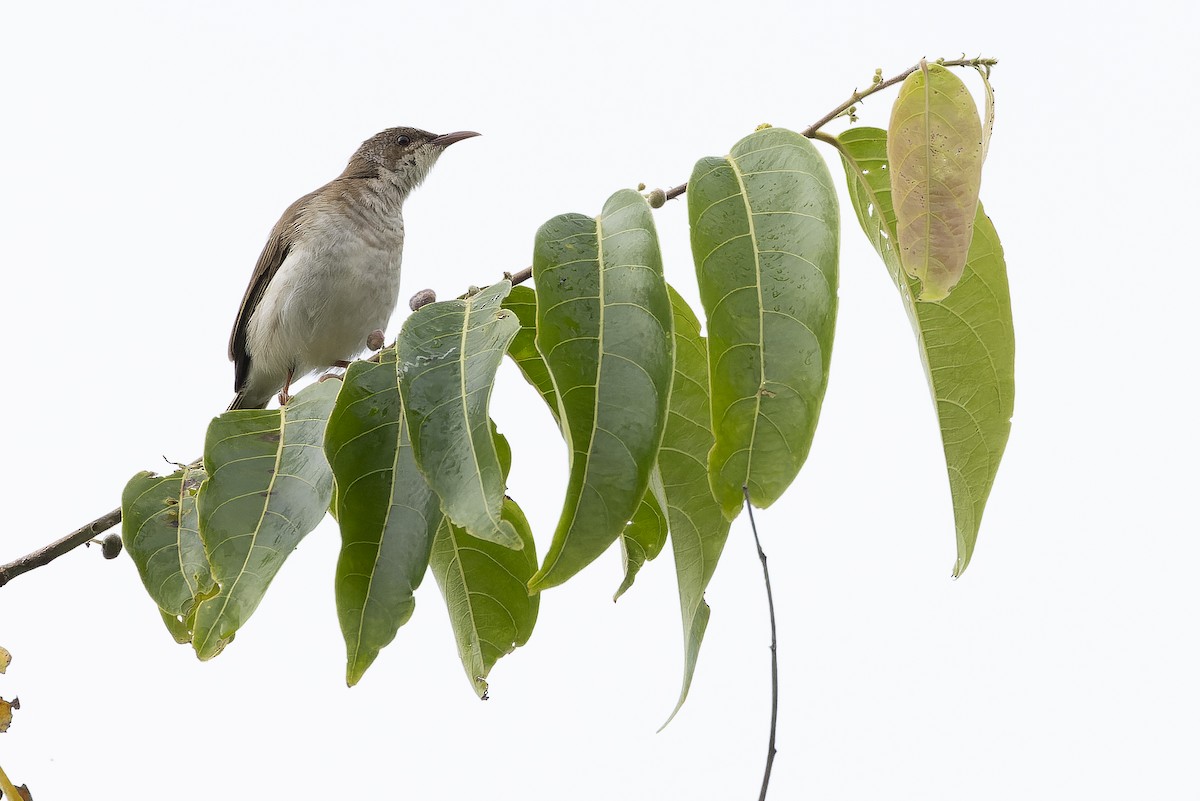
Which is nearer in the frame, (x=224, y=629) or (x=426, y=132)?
(x=224, y=629)

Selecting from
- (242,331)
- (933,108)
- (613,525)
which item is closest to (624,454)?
(613,525)

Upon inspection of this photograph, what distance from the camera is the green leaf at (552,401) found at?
182 centimetres

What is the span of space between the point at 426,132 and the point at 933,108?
475 centimetres

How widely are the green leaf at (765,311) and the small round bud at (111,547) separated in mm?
1463

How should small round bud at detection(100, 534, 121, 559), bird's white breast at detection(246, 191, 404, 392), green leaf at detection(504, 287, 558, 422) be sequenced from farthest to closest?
bird's white breast at detection(246, 191, 404, 392) → small round bud at detection(100, 534, 121, 559) → green leaf at detection(504, 287, 558, 422)

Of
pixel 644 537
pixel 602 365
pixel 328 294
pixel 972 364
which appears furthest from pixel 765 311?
pixel 328 294

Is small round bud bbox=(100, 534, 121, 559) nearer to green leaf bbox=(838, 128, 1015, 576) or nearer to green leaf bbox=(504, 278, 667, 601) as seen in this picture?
green leaf bbox=(504, 278, 667, 601)

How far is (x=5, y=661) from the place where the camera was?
77.6 inches

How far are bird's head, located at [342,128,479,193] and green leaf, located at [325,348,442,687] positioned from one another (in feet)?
14.6

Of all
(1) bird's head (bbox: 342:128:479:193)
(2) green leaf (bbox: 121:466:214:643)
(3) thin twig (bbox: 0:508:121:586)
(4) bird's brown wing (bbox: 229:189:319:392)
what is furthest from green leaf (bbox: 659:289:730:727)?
(1) bird's head (bbox: 342:128:479:193)

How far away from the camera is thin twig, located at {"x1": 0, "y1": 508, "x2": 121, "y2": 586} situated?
1865 mm

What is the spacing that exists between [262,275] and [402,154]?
1.06m

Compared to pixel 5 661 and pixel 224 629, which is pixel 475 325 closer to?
pixel 224 629

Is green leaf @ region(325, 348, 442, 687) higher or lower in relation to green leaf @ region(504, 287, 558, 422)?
lower
